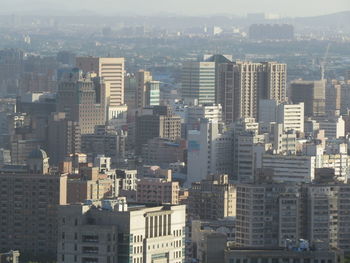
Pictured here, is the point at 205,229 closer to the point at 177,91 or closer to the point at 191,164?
the point at 191,164

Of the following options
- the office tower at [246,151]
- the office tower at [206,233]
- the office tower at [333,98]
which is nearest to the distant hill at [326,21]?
the office tower at [333,98]

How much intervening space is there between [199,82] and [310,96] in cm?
342

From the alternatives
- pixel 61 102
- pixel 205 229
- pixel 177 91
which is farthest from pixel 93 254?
pixel 177 91

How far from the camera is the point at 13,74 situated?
68.4 m

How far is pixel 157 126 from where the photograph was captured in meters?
46.5

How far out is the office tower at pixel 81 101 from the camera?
4884cm

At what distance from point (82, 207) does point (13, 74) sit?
160 feet

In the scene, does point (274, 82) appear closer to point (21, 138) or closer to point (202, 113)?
point (202, 113)

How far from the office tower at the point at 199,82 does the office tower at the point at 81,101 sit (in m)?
4.29

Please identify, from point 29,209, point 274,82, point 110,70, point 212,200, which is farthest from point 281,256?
point 110,70

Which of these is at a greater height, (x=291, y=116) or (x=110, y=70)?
(x=110, y=70)

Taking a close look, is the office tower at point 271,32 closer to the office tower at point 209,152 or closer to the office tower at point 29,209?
the office tower at point 209,152

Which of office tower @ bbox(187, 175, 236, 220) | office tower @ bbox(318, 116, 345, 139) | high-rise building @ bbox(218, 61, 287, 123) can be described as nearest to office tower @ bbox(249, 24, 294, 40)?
high-rise building @ bbox(218, 61, 287, 123)

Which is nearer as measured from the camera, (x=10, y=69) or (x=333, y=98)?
(x=333, y=98)
